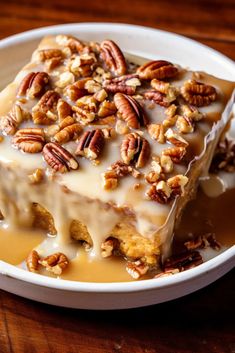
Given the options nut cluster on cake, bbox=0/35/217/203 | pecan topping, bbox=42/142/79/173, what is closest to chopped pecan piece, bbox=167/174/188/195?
nut cluster on cake, bbox=0/35/217/203

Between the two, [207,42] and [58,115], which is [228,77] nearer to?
[207,42]

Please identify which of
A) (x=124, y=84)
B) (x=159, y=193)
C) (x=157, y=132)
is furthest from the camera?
(x=124, y=84)

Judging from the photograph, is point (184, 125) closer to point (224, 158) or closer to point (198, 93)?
point (198, 93)

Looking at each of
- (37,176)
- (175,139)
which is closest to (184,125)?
(175,139)

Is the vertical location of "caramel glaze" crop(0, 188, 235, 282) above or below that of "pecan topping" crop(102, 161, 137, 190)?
below

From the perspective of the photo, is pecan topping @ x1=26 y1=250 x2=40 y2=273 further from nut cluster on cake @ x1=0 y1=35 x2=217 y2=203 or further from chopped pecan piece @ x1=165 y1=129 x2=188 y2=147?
chopped pecan piece @ x1=165 y1=129 x2=188 y2=147

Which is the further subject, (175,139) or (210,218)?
(210,218)
